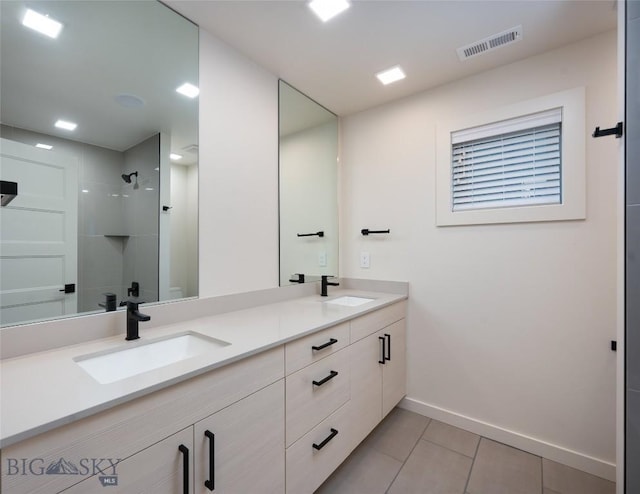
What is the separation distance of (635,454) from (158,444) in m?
1.68

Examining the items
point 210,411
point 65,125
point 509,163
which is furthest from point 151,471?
point 509,163

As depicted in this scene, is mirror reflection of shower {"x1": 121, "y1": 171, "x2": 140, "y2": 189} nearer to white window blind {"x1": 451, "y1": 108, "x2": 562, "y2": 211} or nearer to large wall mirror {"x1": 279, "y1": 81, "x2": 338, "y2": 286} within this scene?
large wall mirror {"x1": 279, "y1": 81, "x2": 338, "y2": 286}

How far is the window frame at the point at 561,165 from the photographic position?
1.63m

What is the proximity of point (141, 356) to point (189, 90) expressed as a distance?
52.4 inches

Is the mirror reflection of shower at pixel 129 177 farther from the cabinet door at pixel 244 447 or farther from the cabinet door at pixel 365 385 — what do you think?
the cabinet door at pixel 365 385

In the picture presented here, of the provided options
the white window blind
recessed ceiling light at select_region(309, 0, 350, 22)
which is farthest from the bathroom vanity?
recessed ceiling light at select_region(309, 0, 350, 22)

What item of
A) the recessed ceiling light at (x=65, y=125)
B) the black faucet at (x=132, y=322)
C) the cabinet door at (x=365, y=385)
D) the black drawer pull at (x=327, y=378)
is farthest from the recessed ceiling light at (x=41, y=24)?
the cabinet door at (x=365, y=385)

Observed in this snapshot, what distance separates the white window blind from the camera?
1.75 m

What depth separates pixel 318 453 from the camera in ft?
4.40

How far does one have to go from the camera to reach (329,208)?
2551mm

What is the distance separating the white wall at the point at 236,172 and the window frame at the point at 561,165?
121 cm

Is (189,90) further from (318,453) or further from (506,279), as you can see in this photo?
(506,279)

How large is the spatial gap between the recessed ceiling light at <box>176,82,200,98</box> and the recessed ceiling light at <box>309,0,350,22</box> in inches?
28.7

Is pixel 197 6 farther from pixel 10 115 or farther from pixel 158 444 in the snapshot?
pixel 158 444
